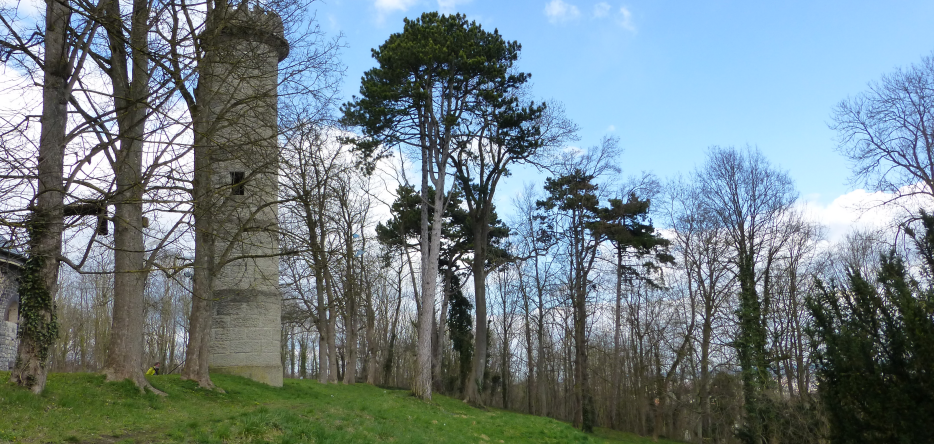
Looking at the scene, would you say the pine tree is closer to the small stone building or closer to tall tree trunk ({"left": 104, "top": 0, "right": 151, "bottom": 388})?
tall tree trunk ({"left": 104, "top": 0, "right": 151, "bottom": 388})

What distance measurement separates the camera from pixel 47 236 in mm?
9445

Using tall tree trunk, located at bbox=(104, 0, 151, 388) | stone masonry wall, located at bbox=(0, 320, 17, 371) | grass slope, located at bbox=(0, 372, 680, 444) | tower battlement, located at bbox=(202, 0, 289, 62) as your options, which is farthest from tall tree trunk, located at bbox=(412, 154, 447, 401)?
stone masonry wall, located at bbox=(0, 320, 17, 371)

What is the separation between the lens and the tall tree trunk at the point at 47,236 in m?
9.70

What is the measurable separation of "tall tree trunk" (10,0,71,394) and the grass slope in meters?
0.49

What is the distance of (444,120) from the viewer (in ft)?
75.4

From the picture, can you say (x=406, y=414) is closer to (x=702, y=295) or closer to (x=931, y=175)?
(x=931, y=175)

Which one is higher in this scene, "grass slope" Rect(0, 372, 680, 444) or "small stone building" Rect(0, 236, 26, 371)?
"small stone building" Rect(0, 236, 26, 371)

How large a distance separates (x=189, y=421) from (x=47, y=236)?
11.0 ft

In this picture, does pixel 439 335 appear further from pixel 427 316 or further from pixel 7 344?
pixel 7 344

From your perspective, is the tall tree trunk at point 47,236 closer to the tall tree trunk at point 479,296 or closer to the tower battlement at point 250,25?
the tower battlement at point 250,25

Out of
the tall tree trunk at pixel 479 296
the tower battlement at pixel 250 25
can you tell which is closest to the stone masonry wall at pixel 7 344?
the tower battlement at pixel 250 25

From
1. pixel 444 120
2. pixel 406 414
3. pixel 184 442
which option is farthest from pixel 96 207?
pixel 444 120

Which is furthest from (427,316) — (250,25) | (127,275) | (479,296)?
(250,25)

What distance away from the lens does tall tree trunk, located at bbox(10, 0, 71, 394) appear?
31.8 feet
